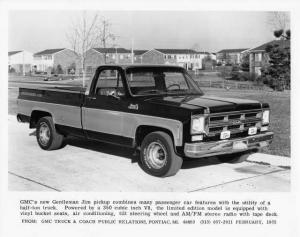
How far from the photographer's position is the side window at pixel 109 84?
714cm

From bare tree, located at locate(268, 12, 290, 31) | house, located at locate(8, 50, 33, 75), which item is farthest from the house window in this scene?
bare tree, located at locate(268, 12, 290, 31)

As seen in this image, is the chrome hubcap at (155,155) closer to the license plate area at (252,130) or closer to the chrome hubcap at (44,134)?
the license plate area at (252,130)

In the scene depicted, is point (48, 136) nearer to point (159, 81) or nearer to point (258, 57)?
point (159, 81)

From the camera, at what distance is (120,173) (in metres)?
6.87

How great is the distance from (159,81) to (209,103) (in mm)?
1225

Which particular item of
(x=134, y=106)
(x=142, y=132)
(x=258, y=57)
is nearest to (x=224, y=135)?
(x=142, y=132)

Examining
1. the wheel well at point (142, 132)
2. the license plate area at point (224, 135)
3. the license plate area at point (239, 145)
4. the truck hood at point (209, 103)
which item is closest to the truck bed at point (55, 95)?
the wheel well at point (142, 132)

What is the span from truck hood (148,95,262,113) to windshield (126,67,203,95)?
12.6 inches

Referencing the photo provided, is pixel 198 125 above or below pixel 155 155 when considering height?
above

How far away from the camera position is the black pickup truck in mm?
6105

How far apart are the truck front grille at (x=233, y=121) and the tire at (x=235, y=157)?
0.68 meters

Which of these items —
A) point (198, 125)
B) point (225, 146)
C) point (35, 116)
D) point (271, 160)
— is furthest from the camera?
point (35, 116)

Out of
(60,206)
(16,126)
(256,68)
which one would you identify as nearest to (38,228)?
(60,206)

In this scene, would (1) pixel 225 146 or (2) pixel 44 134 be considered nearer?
(1) pixel 225 146
